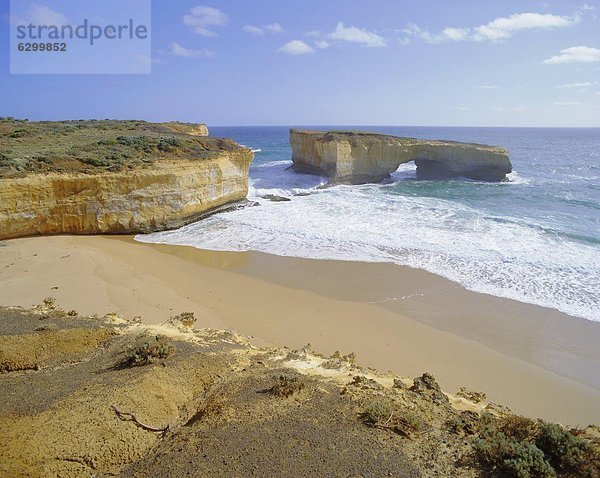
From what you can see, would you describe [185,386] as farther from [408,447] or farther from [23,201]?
[23,201]

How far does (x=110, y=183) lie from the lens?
52.3ft

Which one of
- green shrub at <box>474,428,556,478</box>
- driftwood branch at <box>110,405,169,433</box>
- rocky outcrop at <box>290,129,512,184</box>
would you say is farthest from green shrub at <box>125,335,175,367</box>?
rocky outcrop at <box>290,129,512,184</box>

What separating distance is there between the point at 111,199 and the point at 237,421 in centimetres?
1348

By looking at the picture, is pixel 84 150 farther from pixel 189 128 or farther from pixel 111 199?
pixel 189 128

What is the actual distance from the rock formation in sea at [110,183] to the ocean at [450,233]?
1105 millimetres

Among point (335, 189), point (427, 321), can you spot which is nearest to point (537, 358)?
point (427, 321)

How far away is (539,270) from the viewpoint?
12.4 m

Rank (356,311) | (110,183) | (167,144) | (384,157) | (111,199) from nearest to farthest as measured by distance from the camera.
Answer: (356,311) < (110,183) < (111,199) < (167,144) < (384,157)

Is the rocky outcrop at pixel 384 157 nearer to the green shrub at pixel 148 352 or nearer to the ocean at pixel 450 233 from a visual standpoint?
the ocean at pixel 450 233

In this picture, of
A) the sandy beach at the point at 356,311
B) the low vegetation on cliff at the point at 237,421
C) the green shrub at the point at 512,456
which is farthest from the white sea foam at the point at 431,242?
the green shrub at the point at 512,456

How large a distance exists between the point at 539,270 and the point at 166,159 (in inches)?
613

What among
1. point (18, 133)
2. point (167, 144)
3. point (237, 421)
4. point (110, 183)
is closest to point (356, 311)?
point (237, 421)

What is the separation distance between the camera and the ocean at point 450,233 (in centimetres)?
1182

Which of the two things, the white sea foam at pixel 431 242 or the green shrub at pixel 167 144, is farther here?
the green shrub at pixel 167 144
